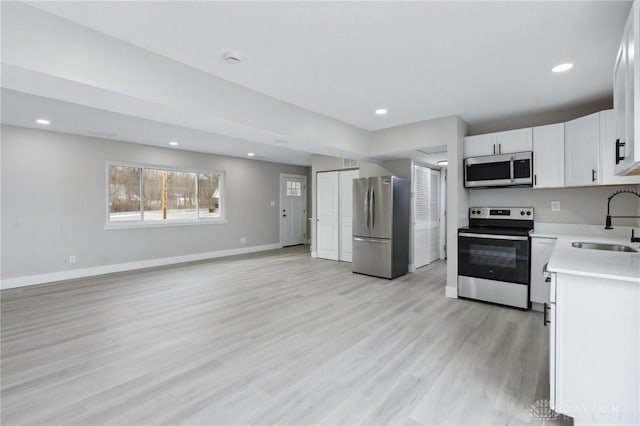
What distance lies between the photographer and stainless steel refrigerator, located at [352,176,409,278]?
4836 mm

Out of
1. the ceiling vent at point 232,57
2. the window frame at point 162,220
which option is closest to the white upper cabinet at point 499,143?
the ceiling vent at point 232,57

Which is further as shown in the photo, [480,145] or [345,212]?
[345,212]

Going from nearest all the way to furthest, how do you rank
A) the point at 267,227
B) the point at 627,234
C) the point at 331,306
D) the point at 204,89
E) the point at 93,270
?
the point at 204,89, the point at 627,234, the point at 331,306, the point at 93,270, the point at 267,227

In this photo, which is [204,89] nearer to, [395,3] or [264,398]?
[395,3]

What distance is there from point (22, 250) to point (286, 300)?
428 centimetres

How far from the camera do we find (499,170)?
3.78m

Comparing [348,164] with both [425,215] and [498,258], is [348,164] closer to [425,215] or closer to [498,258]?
[425,215]

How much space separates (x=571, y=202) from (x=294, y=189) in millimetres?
6643

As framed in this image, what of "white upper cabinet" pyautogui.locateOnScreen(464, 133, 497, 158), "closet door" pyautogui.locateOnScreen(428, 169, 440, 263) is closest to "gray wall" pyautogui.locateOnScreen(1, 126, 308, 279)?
"closet door" pyautogui.locateOnScreen(428, 169, 440, 263)

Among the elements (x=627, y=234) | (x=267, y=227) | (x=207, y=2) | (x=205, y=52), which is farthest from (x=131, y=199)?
(x=627, y=234)

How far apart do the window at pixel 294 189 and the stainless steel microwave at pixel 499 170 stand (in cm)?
558

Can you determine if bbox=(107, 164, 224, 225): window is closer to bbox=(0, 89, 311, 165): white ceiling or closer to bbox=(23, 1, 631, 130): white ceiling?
bbox=(0, 89, 311, 165): white ceiling

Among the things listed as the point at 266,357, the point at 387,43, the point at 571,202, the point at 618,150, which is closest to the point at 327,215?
the point at 571,202

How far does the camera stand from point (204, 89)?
8.90 ft
